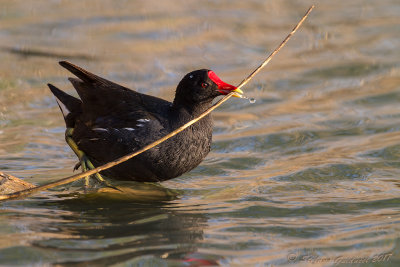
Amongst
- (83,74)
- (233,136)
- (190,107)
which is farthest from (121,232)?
(233,136)

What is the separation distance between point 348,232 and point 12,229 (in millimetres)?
2310

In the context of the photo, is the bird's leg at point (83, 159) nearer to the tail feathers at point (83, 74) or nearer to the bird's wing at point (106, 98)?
the bird's wing at point (106, 98)

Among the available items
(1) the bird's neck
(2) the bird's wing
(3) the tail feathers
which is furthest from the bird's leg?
(1) the bird's neck

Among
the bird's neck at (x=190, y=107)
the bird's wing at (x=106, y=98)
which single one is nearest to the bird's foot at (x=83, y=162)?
the bird's wing at (x=106, y=98)

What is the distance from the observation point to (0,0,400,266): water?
479cm

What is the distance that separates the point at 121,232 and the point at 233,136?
2894mm

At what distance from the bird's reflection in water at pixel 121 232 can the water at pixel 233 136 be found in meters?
0.01

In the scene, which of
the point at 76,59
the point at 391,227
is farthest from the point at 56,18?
the point at 391,227

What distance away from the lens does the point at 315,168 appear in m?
6.59

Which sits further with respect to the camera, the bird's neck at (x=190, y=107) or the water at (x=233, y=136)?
the bird's neck at (x=190, y=107)

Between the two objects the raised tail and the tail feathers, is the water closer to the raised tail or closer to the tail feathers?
the raised tail

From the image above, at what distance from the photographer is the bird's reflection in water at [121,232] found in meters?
4.50

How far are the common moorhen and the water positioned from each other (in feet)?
0.95

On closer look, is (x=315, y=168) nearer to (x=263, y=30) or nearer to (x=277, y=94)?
(x=277, y=94)
